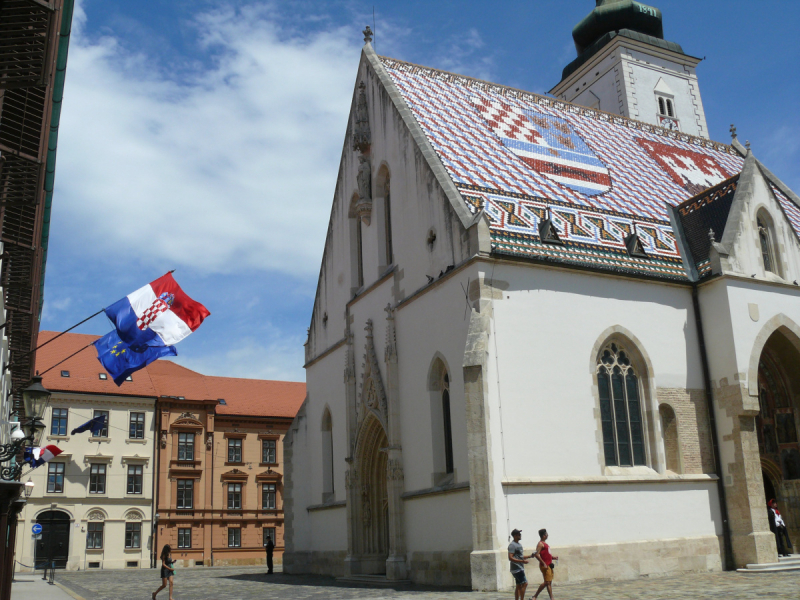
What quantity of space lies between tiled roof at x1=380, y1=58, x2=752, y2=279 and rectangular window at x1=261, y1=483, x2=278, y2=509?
30.4m

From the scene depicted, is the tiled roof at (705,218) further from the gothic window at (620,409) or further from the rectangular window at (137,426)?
the rectangular window at (137,426)

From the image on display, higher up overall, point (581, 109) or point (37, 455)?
point (581, 109)

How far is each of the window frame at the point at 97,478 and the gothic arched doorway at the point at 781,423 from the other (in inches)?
1375

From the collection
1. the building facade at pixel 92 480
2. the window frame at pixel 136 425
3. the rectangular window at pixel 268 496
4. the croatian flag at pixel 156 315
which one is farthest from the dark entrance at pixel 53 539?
the croatian flag at pixel 156 315

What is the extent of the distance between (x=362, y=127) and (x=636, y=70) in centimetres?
1777

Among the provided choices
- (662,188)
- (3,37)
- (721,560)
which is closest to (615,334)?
(721,560)

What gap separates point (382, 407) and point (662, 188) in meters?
11.4

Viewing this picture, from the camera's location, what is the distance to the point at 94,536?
43594 mm

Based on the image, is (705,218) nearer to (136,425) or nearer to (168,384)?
(136,425)

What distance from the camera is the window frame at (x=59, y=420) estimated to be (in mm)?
44281

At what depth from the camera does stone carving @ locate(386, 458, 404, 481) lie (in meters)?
20.4

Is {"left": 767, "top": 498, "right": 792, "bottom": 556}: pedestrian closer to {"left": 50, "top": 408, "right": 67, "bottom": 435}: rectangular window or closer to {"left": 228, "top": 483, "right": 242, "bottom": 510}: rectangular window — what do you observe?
{"left": 228, "top": 483, "right": 242, "bottom": 510}: rectangular window

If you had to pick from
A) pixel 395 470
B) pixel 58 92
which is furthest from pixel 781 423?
pixel 58 92

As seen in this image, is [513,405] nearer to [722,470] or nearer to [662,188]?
[722,470]
